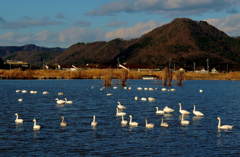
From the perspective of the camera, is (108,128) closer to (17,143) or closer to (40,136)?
(40,136)

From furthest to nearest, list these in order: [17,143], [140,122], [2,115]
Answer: [2,115] < [140,122] < [17,143]

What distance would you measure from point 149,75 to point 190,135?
369 ft

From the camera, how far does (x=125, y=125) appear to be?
102ft

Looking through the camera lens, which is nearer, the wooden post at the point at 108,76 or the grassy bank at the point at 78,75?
the wooden post at the point at 108,76

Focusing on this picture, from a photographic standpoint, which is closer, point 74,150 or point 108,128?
point 74,150

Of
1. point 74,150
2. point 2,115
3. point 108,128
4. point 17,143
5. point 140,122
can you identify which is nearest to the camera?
point 74,150

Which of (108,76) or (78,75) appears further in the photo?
(78,75)

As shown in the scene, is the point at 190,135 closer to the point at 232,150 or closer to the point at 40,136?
the point at 232,150

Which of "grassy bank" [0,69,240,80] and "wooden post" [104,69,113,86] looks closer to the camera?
"wooden post" [104,69,113,86]

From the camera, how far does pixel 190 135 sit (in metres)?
27.0

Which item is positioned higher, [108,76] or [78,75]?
[78,75]

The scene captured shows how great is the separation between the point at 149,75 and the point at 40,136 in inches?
4492

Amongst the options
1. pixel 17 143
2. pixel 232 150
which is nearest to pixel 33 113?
pixel 17 143

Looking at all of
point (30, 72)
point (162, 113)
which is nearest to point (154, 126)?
point (162, 113)
